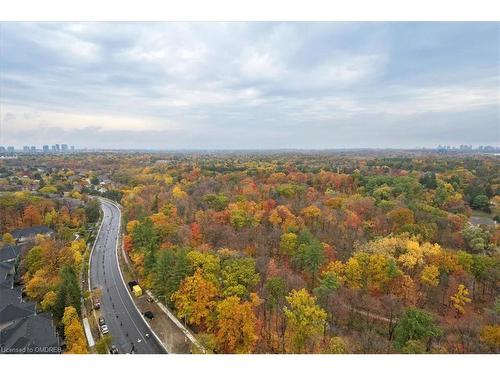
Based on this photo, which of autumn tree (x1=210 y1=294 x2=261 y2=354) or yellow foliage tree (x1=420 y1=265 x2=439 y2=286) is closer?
autumn tree (x1=210 y1=294 x2=261 y2=354)

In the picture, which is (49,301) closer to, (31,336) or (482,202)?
(31,336)

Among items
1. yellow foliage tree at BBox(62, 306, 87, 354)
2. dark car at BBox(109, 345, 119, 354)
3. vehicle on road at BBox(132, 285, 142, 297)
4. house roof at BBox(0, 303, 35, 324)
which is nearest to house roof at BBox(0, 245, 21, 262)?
house roof at BBox(0, 303, 35, 324)

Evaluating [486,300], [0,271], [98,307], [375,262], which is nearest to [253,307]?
[375,262]

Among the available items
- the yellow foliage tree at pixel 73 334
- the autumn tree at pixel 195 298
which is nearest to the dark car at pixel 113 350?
the yellow foliage tree at pixel 73 334

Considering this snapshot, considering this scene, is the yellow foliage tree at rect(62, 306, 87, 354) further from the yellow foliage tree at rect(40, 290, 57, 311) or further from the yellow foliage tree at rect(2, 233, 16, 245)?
the yellow foliage tree at rect(2, 233, 16, 245)

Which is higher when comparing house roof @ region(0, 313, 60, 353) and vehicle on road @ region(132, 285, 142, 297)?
house roof @ region(0, 313, 60, 353)

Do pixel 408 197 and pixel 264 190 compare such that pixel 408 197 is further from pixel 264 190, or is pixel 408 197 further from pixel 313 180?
pixel 264 190
